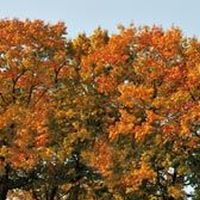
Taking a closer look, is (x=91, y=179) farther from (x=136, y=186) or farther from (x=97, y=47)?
(x=97, y=47)

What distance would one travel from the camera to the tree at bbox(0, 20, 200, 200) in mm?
42812

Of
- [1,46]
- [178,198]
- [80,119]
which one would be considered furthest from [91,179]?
[1,46]

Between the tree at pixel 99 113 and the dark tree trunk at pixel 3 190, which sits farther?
the dark tree trunk at pixel 3 190

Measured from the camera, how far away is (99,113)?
46656mm

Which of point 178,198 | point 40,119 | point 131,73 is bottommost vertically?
point 178,198

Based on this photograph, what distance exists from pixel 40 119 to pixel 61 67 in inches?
198

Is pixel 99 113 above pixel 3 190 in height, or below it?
above

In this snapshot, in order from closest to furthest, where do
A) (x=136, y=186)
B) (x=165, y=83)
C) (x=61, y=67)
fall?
(x=136, y=186) < (x=165, y=83) < (x=61, y=67)

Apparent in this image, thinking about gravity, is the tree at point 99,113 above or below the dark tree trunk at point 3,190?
above

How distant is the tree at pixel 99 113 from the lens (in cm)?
4281

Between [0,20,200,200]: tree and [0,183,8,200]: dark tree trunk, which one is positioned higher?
[0,20,200,200]: tree

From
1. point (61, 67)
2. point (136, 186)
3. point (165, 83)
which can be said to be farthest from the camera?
point (61, 67)

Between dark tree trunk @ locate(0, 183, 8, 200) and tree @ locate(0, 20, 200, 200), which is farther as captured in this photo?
dark tree trunk @ locate(0, 183, 8, 200)

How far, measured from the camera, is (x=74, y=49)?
50.2m
